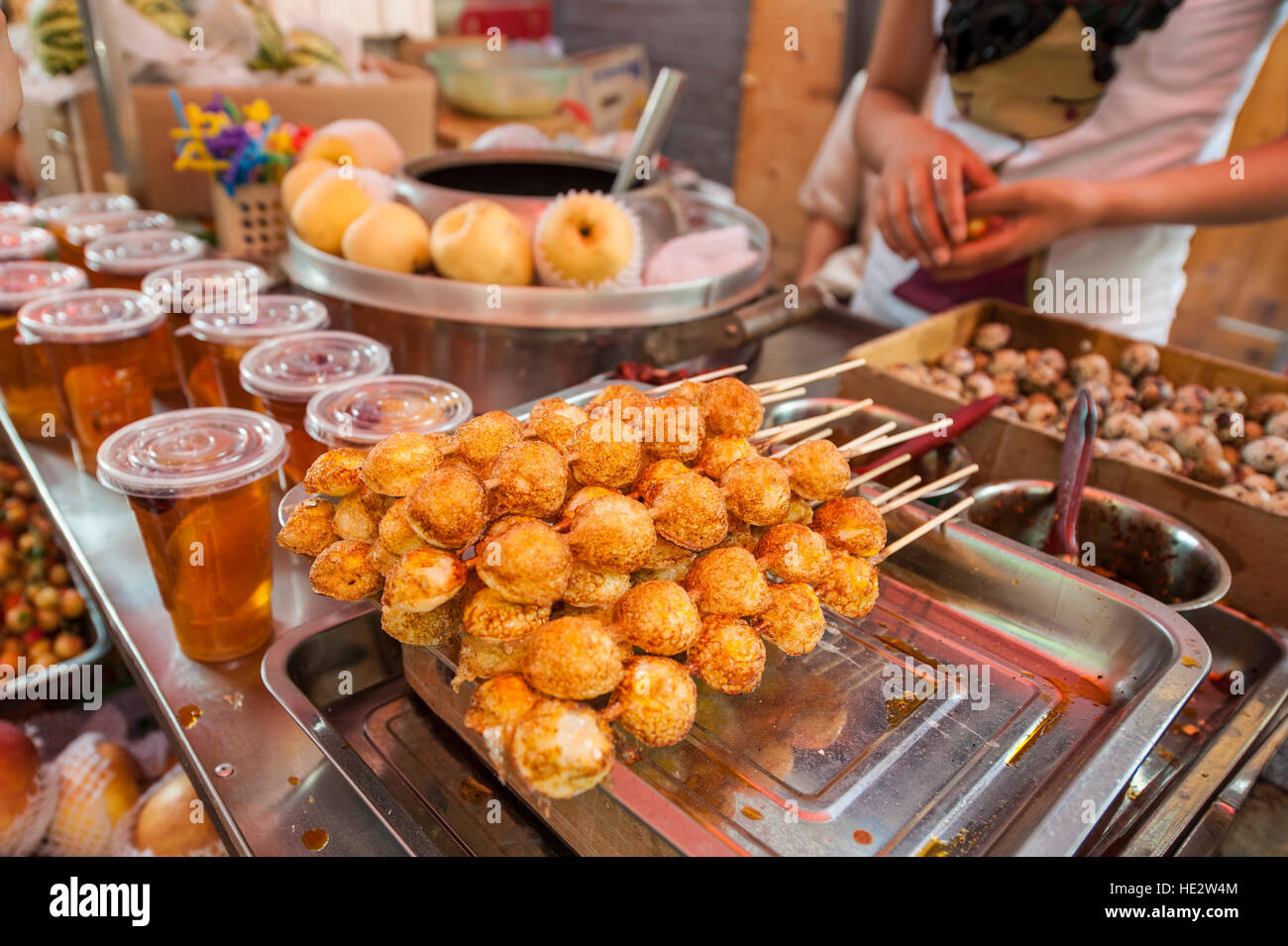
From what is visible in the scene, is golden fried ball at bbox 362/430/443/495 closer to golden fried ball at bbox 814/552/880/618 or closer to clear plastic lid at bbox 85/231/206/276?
golden fried ball at bbox 814/552/880/618

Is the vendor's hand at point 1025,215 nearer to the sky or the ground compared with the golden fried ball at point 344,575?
nearer to the sky

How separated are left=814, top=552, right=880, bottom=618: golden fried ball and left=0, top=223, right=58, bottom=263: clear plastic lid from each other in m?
2.17

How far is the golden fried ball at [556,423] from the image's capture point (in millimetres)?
1116

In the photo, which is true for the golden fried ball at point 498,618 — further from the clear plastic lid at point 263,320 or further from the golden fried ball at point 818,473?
the clear plastic lid at point 263,320

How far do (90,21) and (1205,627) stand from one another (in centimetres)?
331

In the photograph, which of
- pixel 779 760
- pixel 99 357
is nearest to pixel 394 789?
pixel 779 760

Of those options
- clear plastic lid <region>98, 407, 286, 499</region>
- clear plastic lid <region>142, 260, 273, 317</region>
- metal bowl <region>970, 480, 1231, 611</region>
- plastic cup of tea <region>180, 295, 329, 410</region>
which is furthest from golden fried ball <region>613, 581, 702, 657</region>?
→ clear plastic lid <region>142, 260, 273, 317</region>

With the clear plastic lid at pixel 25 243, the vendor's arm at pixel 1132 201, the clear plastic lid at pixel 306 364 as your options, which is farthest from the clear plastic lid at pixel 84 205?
the vendor's arm at pixel 1132 201

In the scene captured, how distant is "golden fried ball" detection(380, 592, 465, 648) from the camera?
94 cm

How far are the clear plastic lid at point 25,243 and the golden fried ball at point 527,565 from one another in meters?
1.93

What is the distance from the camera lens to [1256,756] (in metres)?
1.14

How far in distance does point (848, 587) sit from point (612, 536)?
14.0 inches

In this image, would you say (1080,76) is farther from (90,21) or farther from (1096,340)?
(90,21)

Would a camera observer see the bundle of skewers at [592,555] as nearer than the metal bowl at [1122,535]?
Yes
